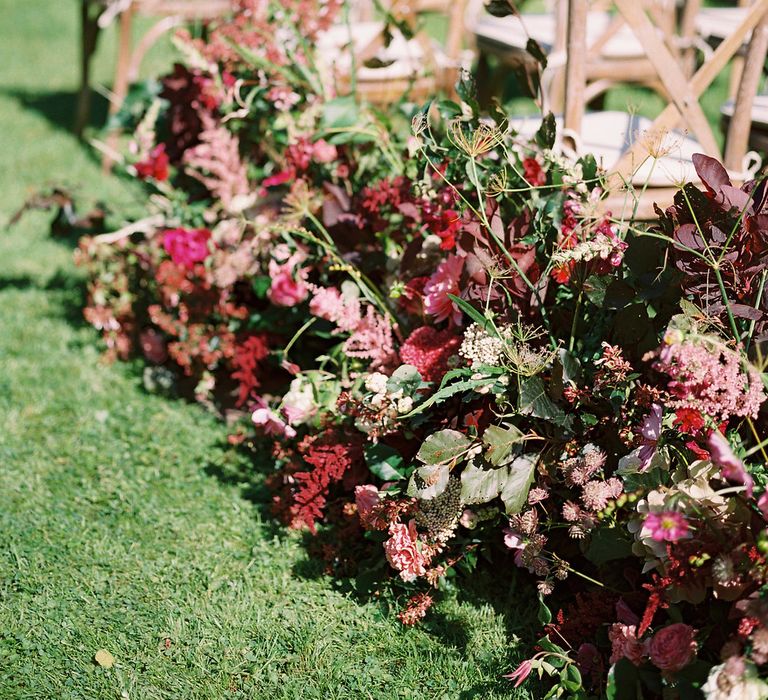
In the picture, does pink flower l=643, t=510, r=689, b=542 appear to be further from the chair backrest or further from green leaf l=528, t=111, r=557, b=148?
the chair backrest

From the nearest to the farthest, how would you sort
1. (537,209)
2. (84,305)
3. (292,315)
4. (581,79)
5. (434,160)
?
(537,209)
(434,160)
(581,79)
(292,315)
(84,305)

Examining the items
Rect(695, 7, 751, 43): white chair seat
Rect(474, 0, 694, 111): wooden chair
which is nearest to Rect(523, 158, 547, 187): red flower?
Rect(474, 0, 694, 111): wooden chair

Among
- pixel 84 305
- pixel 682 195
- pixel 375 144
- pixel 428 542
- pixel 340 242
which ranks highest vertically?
pixel 682 195

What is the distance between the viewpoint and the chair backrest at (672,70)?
2.17m

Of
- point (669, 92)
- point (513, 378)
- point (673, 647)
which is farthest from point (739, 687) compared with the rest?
point (669, 92)

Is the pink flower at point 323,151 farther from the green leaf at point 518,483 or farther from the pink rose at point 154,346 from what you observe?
the green leaf at point 518,483

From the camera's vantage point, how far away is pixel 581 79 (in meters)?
2.21

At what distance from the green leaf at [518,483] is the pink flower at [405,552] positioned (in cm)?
20

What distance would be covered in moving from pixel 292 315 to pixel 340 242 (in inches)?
10.5

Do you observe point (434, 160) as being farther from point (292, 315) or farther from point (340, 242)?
point (292, 315)

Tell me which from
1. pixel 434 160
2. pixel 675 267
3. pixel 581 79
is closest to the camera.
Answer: pixel 675 267

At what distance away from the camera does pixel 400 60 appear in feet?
11.8

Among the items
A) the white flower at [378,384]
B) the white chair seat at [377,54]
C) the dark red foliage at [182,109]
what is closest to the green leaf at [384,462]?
the white flower at [378,384]

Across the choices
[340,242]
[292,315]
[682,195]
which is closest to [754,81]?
[682,195]
